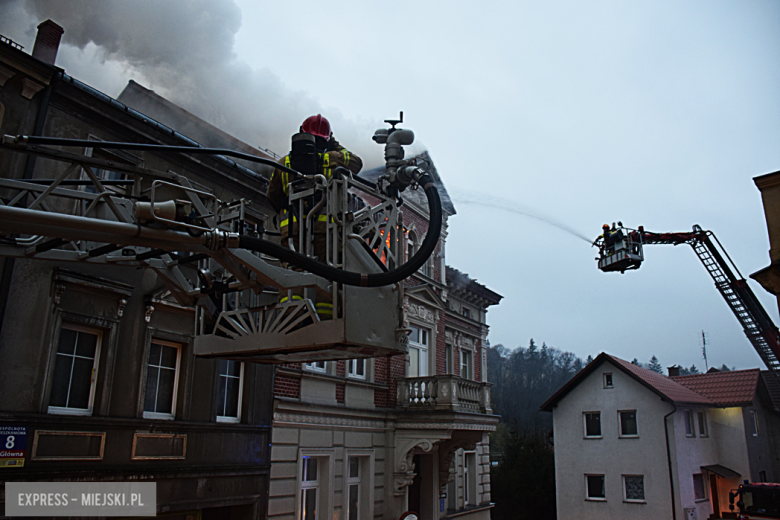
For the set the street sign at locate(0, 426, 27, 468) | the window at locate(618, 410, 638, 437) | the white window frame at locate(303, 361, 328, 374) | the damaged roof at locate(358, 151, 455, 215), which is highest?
the damaged roof at locate(358, 151, 455, 215)

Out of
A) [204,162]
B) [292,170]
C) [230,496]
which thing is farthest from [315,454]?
[292,170]

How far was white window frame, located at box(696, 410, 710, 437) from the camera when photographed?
2927cm

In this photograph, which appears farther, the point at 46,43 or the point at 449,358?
the point at 449,358

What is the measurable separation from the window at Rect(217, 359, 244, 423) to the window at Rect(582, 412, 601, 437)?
21982 millimetres

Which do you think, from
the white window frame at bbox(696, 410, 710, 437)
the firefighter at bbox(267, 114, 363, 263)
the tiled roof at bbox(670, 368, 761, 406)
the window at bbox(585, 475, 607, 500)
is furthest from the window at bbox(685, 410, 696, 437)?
the firefighter at bbox(267, 114, 363, 263)

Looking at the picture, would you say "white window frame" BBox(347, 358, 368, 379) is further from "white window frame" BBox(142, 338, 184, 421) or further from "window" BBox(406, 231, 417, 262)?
"white window frame" BBox(142, 338, 184, 421)

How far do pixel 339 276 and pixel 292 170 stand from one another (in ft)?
4.65

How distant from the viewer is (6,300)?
310 inches

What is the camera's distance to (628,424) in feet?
89.7

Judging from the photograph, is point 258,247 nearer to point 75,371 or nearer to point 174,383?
point 75,371

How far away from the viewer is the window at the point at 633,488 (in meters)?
26.2

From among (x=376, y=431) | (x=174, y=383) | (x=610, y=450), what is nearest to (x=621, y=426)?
(x=610, y=450)

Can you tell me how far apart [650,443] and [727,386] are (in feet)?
24.8

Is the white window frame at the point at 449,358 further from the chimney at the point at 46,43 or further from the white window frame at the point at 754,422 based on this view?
the white window frame at the point at 754,422
